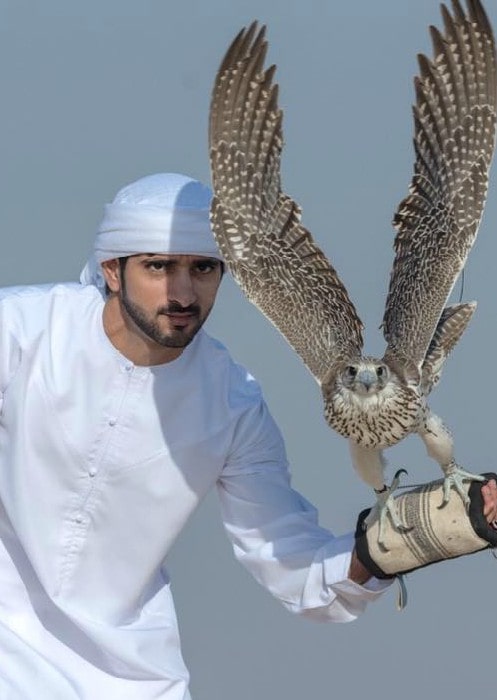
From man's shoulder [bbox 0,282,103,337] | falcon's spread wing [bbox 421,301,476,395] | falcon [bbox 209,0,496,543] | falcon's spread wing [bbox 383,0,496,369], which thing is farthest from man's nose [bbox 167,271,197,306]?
falcon's spread wing [bbox 421,301,476,395]

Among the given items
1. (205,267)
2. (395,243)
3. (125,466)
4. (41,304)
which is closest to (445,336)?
(395,243)

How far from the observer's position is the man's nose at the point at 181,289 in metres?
3.12

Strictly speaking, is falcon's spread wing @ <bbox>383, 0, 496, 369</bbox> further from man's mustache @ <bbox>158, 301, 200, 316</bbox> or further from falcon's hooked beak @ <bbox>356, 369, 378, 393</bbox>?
man's mustache @ <bbox>158, 301, 200, 316</bbox>

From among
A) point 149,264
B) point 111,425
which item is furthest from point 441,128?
point 111,425

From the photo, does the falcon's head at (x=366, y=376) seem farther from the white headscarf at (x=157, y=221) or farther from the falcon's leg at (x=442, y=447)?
the white headscarf at (x=157, y=221)

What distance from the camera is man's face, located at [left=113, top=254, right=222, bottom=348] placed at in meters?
3.13

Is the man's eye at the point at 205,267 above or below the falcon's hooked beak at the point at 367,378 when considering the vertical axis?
above

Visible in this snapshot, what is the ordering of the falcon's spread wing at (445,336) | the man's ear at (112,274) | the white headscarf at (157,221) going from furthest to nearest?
the falcon's spread wing at (445,336) < the man's ear at (112,274) < the white headscarf at (157,221)

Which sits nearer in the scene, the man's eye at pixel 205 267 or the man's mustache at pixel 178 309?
the man's mustache at pixel 178 309

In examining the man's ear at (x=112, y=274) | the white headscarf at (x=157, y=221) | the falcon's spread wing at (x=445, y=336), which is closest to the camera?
the white headscarf at (x=157, y=221)

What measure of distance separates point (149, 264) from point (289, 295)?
37 cm

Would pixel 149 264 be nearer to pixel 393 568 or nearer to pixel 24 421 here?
pixel 24 421

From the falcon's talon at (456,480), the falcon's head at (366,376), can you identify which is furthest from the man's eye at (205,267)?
the falcon's talon at (456,480)

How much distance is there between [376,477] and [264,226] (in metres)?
0.72
